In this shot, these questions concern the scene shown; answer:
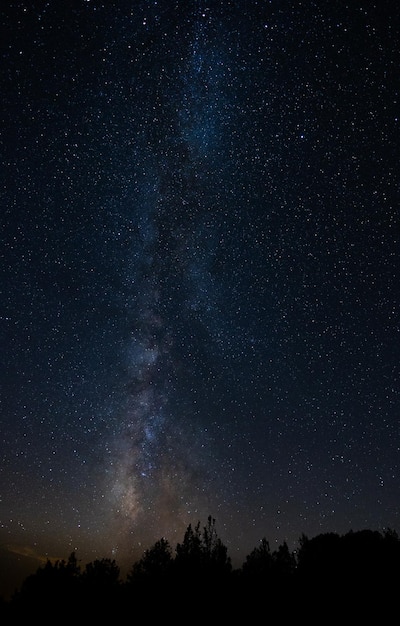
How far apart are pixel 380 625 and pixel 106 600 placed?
13.9 metres

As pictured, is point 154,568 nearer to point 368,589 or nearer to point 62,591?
point 62,591

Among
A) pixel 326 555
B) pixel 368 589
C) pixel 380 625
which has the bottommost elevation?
pixel 380 625

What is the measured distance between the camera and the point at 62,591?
2217 centimetres

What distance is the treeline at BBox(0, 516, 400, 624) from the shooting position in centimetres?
2034

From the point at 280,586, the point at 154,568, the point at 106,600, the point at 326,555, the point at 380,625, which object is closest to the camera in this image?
the point at 380,625

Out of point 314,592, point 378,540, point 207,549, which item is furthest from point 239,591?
point 378,540

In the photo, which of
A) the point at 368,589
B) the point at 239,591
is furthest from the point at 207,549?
the point at 368,589

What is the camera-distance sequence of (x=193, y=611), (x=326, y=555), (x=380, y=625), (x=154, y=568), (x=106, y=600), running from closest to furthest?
(x=380, y=625)
(x=193, y=611)
(x=106, y=600)
(x=154, y=568)
(x=326, y=555)

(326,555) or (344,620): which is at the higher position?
(326,555)

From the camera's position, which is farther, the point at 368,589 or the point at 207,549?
the point at 207,549

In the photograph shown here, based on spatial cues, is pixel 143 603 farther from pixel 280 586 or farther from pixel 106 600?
pixel 280 586

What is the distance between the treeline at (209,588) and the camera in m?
20.3

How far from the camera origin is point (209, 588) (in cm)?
2291

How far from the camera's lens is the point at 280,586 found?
921 inches
